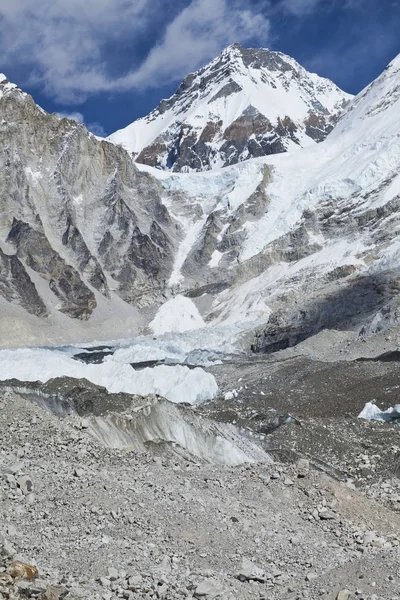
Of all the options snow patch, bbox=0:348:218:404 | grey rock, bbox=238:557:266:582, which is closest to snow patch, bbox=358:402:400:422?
snow patch, bbox=0:348:218:404

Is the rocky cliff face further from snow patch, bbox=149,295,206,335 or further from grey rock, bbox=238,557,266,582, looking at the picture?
grey rock, bbox=238,557,266,582

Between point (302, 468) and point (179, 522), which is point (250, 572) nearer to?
point (179, 522)

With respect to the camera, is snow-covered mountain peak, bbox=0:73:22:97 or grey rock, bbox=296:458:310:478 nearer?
grey rock, bbox=296:458:310:478

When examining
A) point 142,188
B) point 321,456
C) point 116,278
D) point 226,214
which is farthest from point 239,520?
point 142,188

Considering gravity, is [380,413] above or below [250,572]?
below

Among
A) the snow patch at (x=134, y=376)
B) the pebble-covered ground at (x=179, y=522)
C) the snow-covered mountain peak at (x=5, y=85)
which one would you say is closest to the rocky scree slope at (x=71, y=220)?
the snow-covered mountain peak at (x=5, y=85)

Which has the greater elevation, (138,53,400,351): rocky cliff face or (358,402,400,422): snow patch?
(138,53,400,351): rocky cliff face

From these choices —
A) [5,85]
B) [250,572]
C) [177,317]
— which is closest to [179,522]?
[250,572]

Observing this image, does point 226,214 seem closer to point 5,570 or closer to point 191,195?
point 191,195
